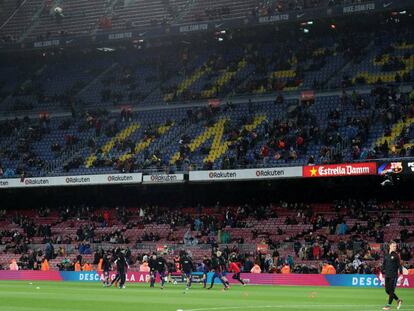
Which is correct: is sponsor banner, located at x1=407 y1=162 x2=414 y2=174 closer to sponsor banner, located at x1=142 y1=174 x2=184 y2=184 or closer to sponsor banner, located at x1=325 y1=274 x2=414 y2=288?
sponsor banner, located at x1=325 y1=274 x2=414 y2=288

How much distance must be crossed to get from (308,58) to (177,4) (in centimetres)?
1251

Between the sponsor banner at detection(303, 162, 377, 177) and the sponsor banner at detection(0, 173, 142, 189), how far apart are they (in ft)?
42.8

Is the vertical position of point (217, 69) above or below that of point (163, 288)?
above

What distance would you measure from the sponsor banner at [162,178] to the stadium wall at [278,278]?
31.3 ft

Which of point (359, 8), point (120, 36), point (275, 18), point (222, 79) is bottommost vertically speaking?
point (222, 79)

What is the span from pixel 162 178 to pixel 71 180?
771 centimetres

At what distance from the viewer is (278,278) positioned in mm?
46719

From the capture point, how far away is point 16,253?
61.0 metres

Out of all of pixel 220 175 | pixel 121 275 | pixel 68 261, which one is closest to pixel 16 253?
pixel 68 261

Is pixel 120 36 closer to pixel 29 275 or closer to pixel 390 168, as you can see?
pixel 29 275

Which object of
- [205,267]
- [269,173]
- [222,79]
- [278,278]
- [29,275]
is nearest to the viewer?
[205,267]

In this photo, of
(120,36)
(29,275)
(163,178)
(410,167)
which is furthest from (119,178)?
(410,167)

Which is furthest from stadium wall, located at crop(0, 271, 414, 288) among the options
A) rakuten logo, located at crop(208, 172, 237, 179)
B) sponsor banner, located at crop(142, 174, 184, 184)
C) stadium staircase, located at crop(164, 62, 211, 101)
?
stadium staircase, located at crop(164, 62, 211, 101)

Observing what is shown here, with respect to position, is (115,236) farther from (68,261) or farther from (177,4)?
(177,4)
